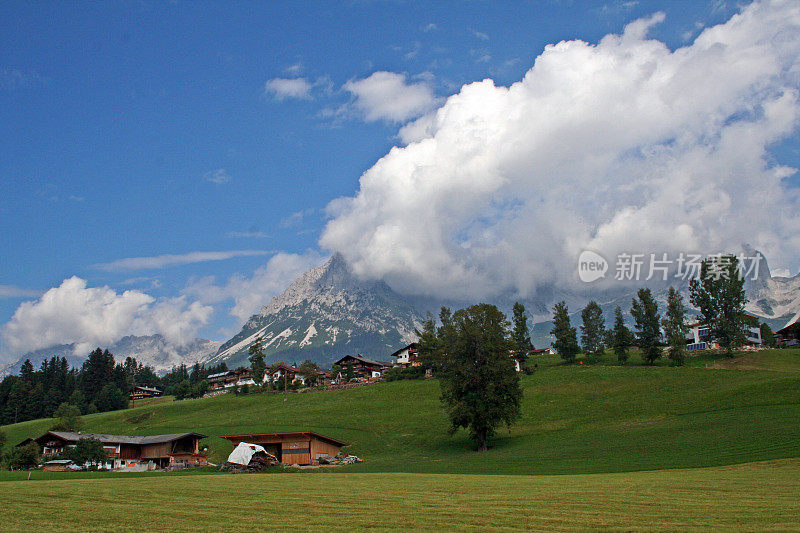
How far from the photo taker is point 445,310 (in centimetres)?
12888

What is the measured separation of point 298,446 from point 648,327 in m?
79.4

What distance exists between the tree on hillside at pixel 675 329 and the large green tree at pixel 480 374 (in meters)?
49.8

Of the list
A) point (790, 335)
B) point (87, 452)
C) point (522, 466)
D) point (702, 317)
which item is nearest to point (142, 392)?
point (87, 452)

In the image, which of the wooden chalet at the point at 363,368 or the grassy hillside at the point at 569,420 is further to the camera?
the wooden chalet at the point at 363,368

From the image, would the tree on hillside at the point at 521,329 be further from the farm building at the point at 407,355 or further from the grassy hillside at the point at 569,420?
the farm building at the point at 407,355

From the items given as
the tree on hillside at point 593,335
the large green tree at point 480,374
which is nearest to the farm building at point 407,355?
the tree on hillside at point 593,335

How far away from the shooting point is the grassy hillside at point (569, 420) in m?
39.8

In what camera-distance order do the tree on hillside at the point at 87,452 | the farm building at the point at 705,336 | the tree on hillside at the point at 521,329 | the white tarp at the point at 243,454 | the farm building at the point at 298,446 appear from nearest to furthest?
the white tarp at the point at 243,454
the farm building at the point at 298,446
the tree on hillside at the point at 87,452
the farm building at the point at 705,336
the tree on hillside at the point at 521,329

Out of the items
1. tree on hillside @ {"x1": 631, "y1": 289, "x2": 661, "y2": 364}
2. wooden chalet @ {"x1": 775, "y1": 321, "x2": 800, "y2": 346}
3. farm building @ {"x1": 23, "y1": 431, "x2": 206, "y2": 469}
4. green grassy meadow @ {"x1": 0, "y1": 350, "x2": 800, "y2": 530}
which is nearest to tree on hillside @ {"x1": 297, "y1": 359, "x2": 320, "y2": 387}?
green grassy meadow @ {"x1": 0, "y1": 350, "x2": 800, "y2": 530}

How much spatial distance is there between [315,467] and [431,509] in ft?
132

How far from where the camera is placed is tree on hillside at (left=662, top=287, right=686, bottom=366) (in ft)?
321

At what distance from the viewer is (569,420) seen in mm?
65000

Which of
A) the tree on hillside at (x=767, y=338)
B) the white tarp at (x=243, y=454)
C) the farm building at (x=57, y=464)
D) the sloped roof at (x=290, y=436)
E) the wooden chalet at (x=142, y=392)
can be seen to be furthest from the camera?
the wooden chalet at (x=142, y=392)

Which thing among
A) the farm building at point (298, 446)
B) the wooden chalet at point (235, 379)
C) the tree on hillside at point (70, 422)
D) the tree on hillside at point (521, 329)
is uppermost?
the tree on hillside at point (521, 329)
